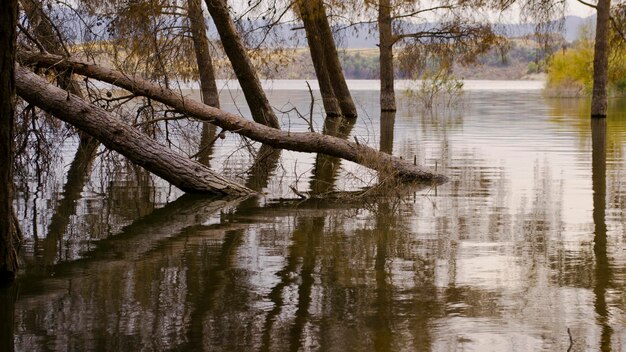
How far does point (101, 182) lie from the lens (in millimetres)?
13977

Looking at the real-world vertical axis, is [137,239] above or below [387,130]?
below

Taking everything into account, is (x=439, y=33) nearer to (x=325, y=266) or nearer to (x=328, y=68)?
(x=328, y=68)

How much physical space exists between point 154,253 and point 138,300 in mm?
1828

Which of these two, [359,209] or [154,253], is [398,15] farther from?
[154,253]

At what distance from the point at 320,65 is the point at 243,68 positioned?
1326 centimetres

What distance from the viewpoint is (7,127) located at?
7.21 metres

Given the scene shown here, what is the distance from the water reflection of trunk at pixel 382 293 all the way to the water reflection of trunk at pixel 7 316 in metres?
2.01

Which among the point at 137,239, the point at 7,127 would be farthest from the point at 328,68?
the point at 7,127

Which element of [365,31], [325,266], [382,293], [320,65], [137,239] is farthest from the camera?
[365,31]

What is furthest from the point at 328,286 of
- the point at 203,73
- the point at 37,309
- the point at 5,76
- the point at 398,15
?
the point at 398,15

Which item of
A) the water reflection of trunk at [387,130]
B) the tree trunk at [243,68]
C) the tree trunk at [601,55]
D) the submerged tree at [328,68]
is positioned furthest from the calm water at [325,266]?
the tree trunk at [601,55]

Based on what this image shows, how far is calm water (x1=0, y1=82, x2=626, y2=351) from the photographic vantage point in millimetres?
6078

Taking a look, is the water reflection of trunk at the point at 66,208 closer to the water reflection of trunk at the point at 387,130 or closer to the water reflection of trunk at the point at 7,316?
the water reflection of trunk at the point at 7,316

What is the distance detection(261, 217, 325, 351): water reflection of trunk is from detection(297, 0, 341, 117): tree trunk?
15091 millimetres
